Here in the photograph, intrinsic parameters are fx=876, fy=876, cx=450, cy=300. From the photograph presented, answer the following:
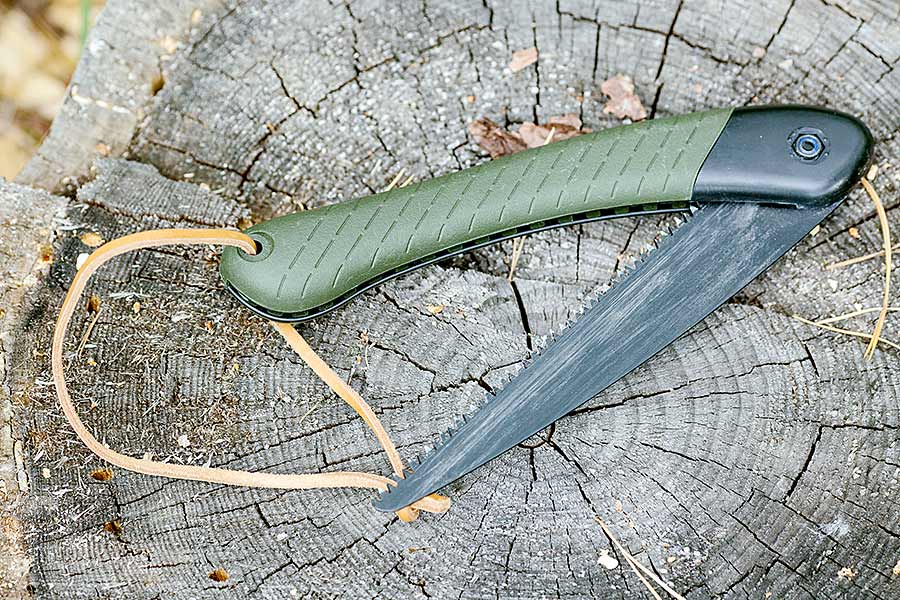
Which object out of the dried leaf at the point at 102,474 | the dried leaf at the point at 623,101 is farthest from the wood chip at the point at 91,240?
the dried leaf at the point at 623,101

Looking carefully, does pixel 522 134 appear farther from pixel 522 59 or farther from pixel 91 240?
pixel 91 240

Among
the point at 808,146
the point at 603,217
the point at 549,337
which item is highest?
the point at 808,146

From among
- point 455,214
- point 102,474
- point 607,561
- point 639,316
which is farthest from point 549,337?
point 102,474

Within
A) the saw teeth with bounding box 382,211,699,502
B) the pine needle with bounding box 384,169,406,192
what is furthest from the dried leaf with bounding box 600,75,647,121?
the pine needle with bounding box 384,169,406,192

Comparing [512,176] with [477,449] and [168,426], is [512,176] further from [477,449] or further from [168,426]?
[168,426]

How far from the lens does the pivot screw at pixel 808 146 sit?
1.66 metres

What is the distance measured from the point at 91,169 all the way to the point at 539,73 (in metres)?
1.00

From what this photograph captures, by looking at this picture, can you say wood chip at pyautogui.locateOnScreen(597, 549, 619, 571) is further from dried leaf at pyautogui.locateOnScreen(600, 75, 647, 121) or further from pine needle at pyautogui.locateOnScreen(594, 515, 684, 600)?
dried leaf at pyautogui.locateOnScreen(600, 75, 647, 121)

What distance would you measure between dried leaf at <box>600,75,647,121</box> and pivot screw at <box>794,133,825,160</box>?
13.7 inches

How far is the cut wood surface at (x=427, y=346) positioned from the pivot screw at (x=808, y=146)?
212 millimetres

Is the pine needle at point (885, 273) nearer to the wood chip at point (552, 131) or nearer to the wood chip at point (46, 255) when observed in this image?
the wood chip at point (552, 131)

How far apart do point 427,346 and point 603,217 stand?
43cm

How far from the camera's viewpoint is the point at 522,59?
193 cm

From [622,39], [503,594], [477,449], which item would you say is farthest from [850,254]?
[503,594]
